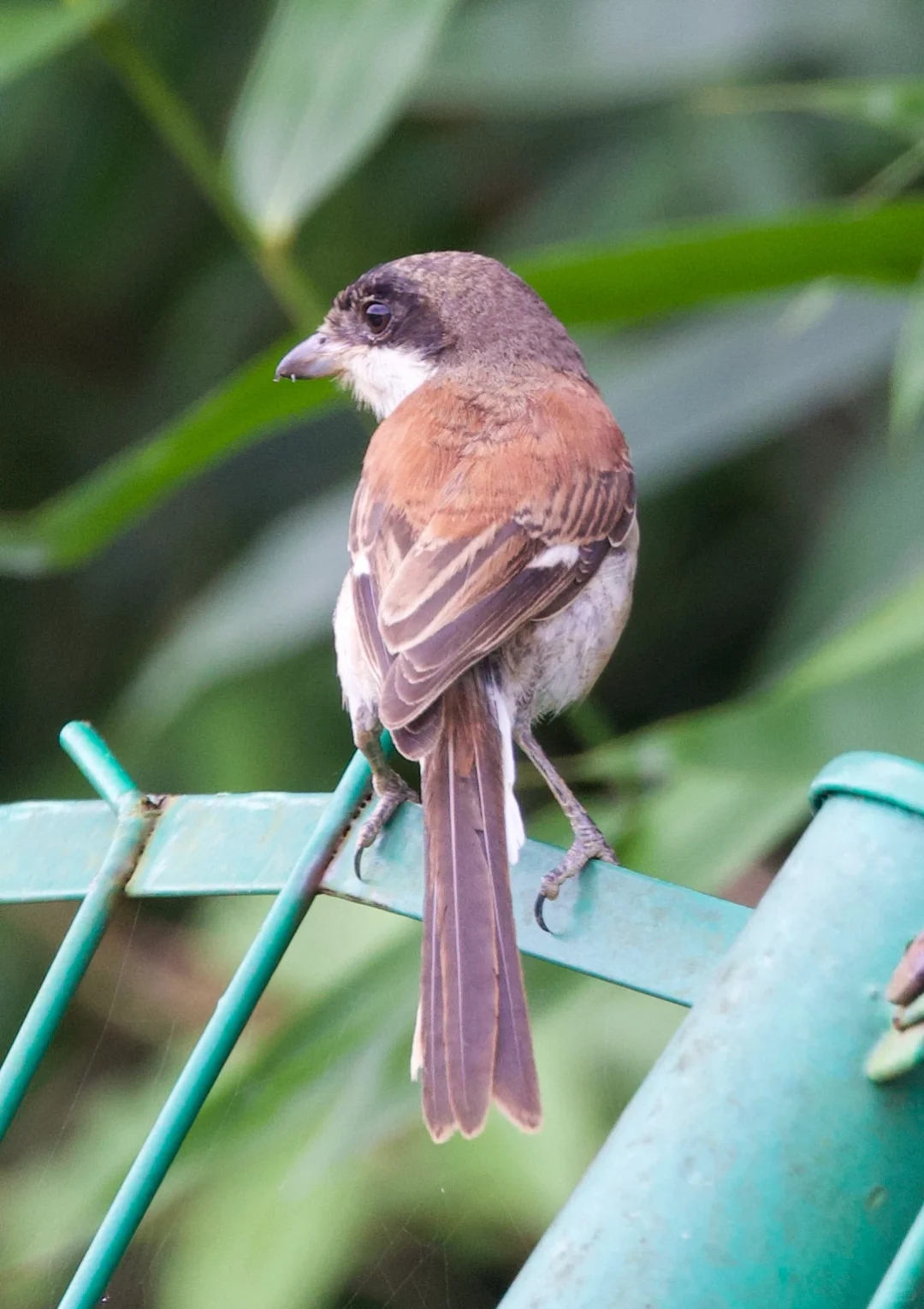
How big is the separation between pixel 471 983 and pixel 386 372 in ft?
5.06

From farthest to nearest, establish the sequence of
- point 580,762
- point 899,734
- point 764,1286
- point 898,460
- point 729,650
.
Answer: point 729,650 → point 898,460 → point 580,762 → point 899,734 → point 764,1286

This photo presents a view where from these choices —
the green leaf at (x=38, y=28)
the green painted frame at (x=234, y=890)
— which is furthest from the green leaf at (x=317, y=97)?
the green painted frame at (x=234, y=890)

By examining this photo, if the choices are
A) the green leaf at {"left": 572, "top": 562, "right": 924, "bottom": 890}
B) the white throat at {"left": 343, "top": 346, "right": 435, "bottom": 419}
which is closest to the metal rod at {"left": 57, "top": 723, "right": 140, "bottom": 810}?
the green leaf at {"left": 572, "top": 562, "right": 924, "bottom": 890}

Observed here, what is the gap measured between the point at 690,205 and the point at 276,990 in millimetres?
2000

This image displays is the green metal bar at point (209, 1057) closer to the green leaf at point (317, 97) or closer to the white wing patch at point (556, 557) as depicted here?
the white wing patch at point (556, 557)

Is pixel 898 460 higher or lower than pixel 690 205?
lower

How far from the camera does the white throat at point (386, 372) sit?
8.96 ft

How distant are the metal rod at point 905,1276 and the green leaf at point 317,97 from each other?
2.13m

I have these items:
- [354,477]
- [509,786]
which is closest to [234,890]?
[509,786]

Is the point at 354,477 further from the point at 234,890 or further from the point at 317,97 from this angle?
the point at 234,890

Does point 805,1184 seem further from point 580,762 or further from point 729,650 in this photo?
point 729,650

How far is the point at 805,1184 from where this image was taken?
95 cm

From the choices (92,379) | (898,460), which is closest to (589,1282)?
(898,460)

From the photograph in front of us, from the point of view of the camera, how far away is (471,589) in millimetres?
1999
